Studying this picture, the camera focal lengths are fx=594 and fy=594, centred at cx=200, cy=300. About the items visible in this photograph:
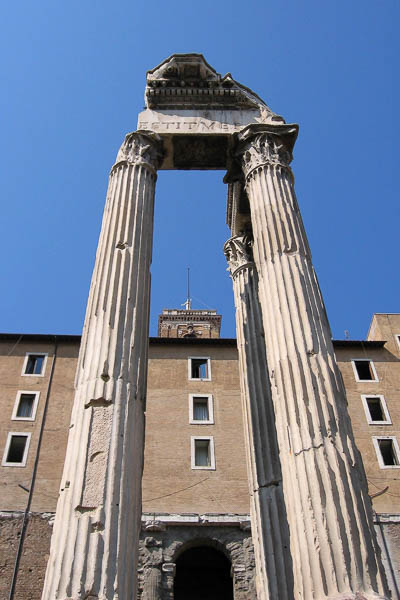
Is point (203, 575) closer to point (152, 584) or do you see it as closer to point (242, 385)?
point (152, 584)

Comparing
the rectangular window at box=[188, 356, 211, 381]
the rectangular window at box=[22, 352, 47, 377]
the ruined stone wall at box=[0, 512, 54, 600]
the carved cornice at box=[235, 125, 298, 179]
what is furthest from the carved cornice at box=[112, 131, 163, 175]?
the rectangular window at box=[22, 352, 47, 377]

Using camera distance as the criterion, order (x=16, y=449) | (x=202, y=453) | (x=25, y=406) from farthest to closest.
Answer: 1. (x=25, y=406)
2. (x=202, y=453)
3. (x=16, y=449)

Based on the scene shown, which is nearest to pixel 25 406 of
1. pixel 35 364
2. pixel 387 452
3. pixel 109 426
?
pixel 35 364

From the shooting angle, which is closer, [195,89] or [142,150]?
[142,150]

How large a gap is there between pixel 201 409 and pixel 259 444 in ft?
54.1

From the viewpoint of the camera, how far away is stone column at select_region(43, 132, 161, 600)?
6.23 metres

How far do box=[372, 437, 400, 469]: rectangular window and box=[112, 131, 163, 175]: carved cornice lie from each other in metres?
18.5

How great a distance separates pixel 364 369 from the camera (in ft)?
96.5

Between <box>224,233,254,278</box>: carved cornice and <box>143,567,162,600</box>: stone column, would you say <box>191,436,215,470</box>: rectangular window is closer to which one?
<box>143,567,162,600</box>: stone column

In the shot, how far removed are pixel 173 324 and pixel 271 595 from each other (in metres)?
48.3

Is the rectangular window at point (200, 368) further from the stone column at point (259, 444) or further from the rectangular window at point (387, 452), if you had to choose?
the stone column at point (259, 444)

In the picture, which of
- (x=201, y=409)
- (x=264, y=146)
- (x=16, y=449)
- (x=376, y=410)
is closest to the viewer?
(x=264, y=146)

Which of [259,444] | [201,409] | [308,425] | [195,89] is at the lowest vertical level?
[308,425]

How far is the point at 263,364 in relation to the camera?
1138 centimetres
